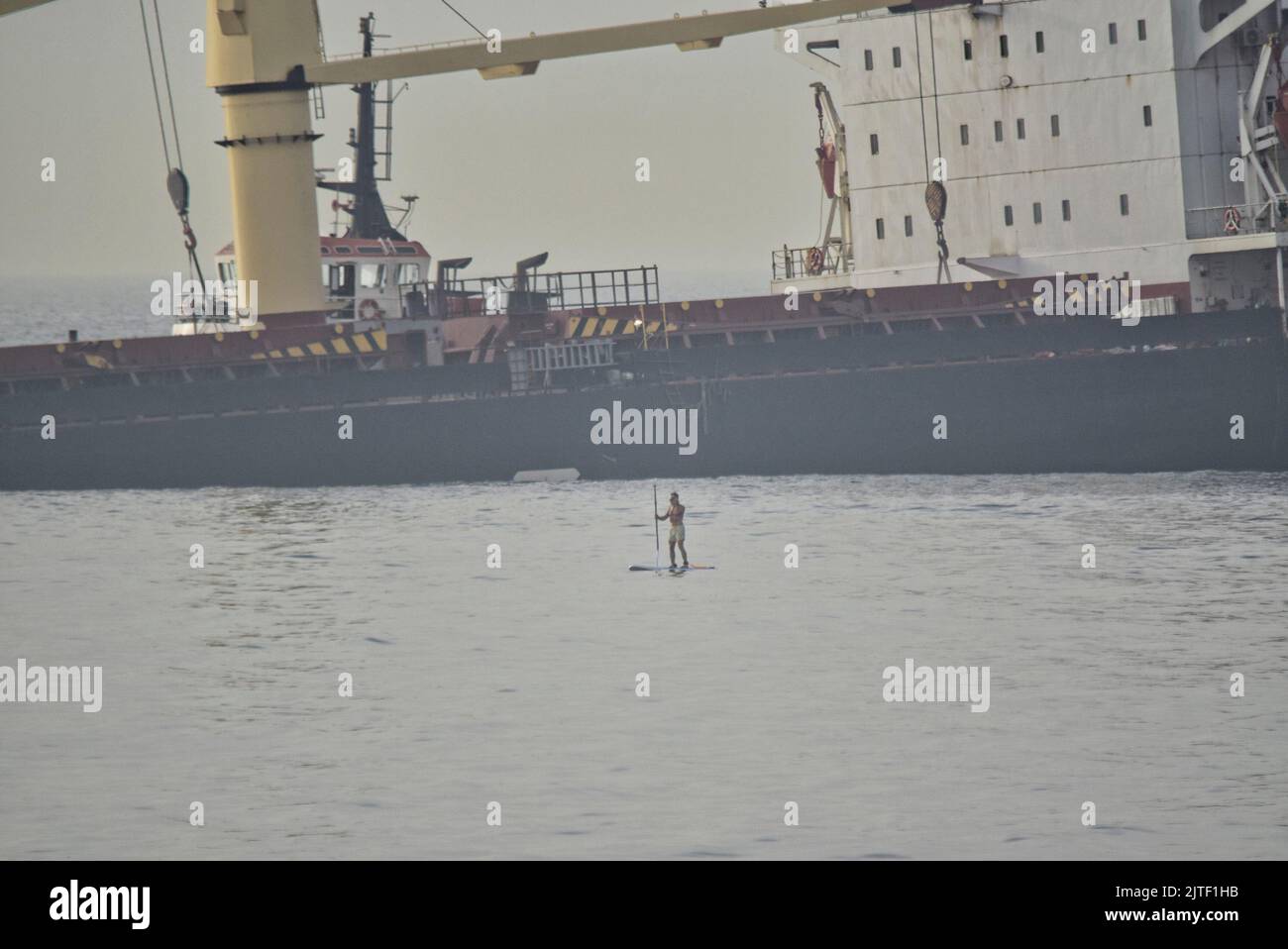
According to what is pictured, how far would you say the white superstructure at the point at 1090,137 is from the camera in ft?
145

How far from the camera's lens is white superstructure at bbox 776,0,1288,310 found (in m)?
44.3

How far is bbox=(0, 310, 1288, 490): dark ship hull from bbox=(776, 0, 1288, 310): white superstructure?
2870 millimetres

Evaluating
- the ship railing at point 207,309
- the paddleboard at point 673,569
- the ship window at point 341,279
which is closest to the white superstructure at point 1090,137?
the ship window at point 341,279


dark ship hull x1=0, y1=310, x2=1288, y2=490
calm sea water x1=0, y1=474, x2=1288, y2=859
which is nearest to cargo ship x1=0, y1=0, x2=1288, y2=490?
dark ship hull x1=0, y1=310, x2=1288, y2=490

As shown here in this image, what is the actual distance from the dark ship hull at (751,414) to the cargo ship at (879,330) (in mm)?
62

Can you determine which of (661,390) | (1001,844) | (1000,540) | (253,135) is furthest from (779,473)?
(1001,844)

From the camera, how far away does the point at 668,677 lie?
2225 centimetres

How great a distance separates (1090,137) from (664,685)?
2767 centimetres

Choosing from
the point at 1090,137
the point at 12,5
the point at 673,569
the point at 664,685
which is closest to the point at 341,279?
the point at 12,5

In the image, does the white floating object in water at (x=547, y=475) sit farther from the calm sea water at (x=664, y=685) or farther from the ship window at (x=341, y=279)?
the ship window at (x=341, y=279)

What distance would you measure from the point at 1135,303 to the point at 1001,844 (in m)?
29.4

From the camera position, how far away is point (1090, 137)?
45.5 metres

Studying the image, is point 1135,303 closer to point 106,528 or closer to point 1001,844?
point 106,528

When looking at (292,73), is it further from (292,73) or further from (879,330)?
(879,330)
